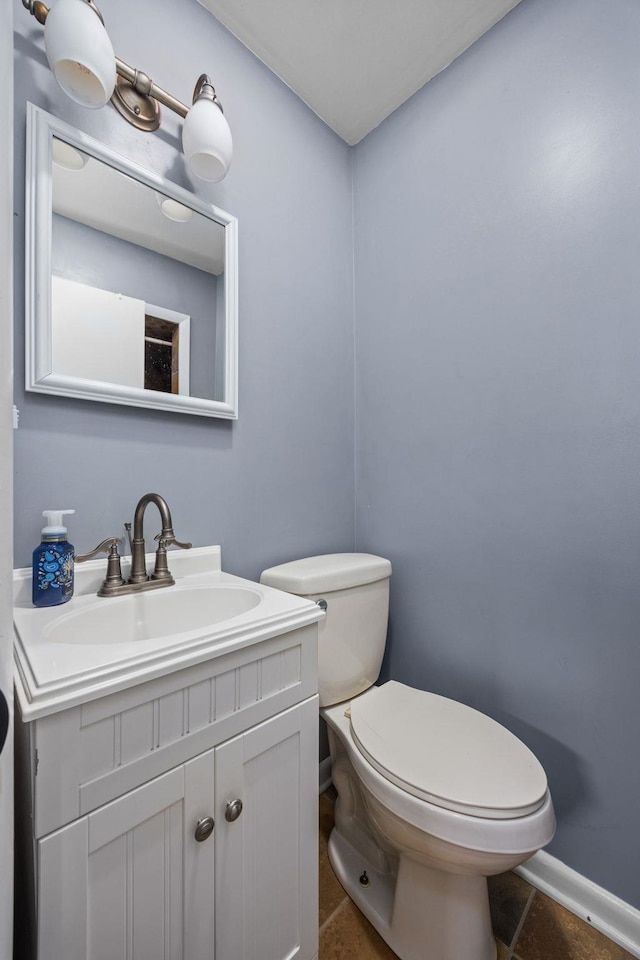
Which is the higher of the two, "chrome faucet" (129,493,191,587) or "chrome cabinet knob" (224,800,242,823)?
"chrome faucet" (129,493,191,587)

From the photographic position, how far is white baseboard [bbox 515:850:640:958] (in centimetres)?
90

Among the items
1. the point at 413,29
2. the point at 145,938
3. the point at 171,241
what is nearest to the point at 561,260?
the point at 413,29

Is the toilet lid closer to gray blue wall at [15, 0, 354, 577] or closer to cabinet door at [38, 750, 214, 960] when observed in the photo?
cabinet door at [38, 750, 214, 960]

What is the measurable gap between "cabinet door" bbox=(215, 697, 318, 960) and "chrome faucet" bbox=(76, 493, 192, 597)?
40 centimetres

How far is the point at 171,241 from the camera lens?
40.8 inches

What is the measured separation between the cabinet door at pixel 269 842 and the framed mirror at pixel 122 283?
2.56ft

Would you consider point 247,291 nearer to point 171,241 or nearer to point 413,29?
point 171,241

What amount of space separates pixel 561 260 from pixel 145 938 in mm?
1586

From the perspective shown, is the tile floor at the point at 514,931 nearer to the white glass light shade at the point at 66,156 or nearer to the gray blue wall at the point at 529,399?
the gray blue wall at the point at 529,399

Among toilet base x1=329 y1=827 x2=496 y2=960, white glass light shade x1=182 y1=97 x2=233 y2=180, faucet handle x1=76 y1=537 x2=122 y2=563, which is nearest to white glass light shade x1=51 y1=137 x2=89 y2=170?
white glass light shade x1=182 y1=97 x2=233 y2=180

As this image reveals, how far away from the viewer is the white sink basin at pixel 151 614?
0.75 meters

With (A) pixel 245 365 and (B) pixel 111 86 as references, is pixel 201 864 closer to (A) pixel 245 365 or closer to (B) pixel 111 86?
(A) pixel 245 365

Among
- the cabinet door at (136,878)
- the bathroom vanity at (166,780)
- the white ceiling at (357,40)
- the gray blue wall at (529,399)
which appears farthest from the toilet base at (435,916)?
the white ceiling at (357,40)

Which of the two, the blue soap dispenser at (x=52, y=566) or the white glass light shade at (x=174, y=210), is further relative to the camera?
the white glass light shade at (x=174, y=210)
